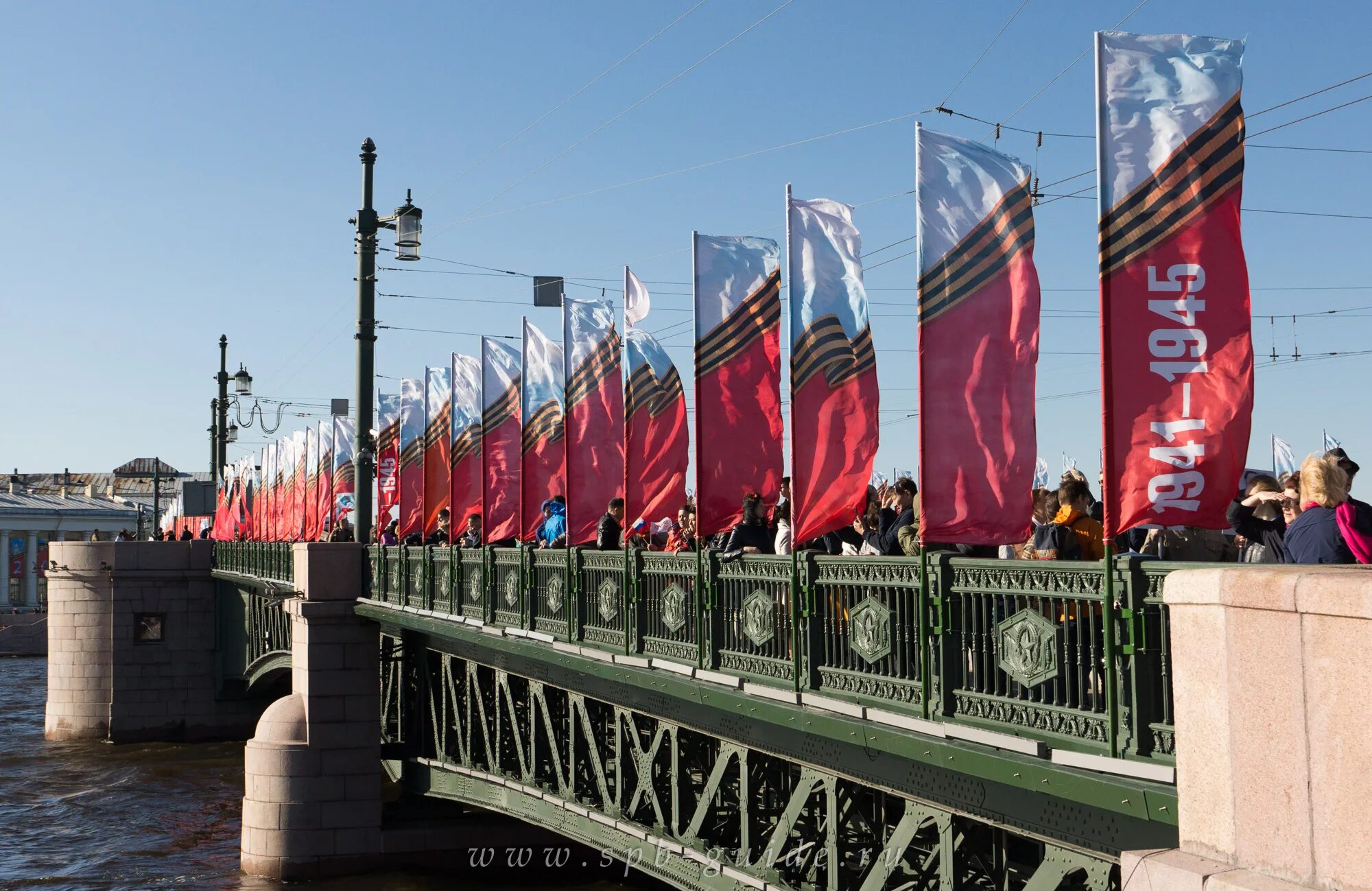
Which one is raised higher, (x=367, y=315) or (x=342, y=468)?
(x=367, y=315)

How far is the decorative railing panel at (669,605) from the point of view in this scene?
11.4 meters

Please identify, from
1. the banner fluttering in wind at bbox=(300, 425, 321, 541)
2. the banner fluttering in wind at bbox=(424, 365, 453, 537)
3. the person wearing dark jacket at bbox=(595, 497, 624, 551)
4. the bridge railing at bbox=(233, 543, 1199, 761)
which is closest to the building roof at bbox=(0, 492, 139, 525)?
the banner fluttering in wind at bbox=(300, 425, 321, 541)

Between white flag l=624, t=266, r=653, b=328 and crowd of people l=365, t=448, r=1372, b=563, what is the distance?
8.69ft

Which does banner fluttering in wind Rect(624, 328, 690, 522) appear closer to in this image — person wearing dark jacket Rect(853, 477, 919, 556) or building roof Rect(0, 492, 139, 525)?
person wearing dark jacket Rect(853, 477, 919, 556)

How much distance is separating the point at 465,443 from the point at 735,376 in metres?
8.48

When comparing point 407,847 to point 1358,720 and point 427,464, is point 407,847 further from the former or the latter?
point 1358,720

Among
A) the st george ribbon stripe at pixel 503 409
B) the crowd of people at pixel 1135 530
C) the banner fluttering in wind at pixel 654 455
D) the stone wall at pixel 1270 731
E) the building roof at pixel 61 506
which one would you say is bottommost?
the stone wall at pixel 1270 731

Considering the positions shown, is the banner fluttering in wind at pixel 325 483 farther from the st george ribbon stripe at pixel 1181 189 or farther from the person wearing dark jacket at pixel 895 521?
the st george ribbon stripe at pixel 1181 189

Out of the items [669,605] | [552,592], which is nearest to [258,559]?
[552,592]

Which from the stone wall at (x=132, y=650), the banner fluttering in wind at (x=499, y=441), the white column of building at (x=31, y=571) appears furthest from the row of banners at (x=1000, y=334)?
the white column of building at (x=31, y=571)

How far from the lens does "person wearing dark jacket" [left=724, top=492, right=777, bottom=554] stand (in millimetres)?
11352

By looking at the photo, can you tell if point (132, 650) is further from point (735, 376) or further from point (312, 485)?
point (735, 376)

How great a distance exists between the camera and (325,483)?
30344 millimetres

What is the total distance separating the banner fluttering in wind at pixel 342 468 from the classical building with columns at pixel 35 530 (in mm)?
74709
